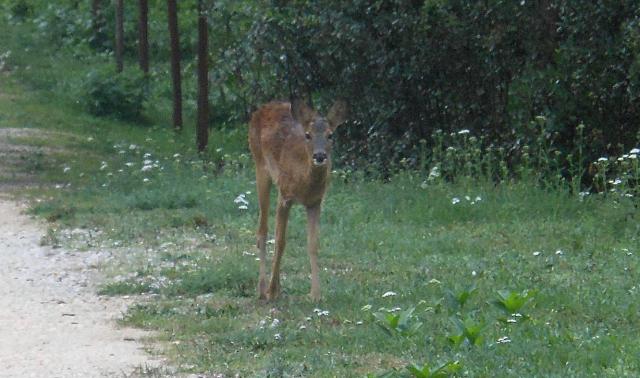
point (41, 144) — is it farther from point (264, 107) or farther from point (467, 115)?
point (264, 107)

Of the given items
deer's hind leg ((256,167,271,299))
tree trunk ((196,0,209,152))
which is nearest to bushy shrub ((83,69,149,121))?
tree trunk ((196,0,209,152))

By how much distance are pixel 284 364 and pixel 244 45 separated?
1342 cm

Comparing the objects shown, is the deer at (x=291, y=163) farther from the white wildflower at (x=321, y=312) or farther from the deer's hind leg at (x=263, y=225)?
the white wildflower at (x=321, y=312)

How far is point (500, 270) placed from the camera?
10414mm

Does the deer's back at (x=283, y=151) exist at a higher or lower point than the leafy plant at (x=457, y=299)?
higher

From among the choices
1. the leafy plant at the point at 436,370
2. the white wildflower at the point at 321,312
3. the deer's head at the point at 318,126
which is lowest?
→ the white wildflower at the point at 321,312

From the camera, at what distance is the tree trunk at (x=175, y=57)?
2169cm

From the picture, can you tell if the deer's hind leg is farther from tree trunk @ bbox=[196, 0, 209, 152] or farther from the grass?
tree trunk @ bbox=[196, 0, 209, 152]

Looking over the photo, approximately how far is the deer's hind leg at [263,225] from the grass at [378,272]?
0.18 meters

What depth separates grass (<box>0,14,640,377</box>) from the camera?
25.9 feet

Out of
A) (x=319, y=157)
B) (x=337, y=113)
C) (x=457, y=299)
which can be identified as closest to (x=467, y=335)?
Answer: (x=457, y=299)

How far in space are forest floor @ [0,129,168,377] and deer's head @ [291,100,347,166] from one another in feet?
6.13

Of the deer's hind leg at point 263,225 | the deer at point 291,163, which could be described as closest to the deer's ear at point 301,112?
the deer at point 291,163

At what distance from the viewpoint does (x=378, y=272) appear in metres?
10.9
